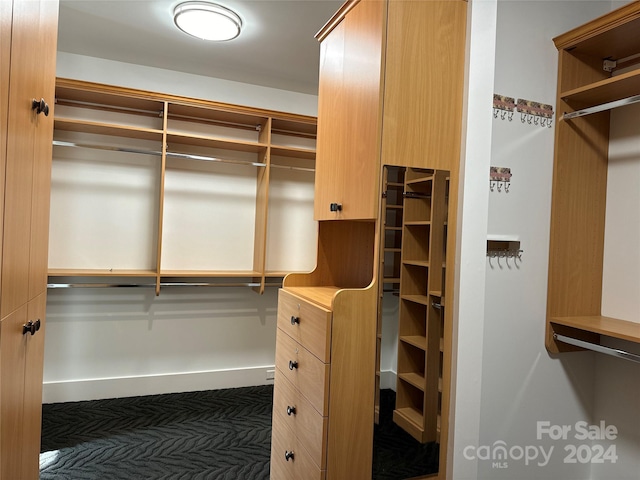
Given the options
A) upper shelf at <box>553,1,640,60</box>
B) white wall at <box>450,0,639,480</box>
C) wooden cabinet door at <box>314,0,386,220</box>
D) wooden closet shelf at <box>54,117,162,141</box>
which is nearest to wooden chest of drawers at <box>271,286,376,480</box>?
wooden cabinet door at <box>314,0,386,220</box>

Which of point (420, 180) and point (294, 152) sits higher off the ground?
point (294, 152)

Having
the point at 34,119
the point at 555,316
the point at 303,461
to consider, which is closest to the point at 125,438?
the point at 303,461

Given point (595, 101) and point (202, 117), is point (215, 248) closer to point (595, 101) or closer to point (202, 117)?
point (202, 117)

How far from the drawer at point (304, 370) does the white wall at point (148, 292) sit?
163 cm

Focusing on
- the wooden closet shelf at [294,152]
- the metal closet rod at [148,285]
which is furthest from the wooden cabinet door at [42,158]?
the wooden closet shelf at [294,152]

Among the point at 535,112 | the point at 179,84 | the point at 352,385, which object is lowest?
the point at 352,385

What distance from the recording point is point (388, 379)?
63.0 inches

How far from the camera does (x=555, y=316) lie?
2150 millimetres

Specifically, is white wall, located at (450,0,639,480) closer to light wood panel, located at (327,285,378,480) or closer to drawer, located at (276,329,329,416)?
light wood panel, located at (327,285,378,480)

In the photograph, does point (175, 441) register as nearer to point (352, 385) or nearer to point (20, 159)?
point (352, 385)

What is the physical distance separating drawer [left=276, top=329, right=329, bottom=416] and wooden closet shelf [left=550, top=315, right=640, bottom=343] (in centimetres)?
125

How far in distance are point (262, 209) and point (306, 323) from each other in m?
2.00

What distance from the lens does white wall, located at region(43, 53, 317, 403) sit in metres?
3.22

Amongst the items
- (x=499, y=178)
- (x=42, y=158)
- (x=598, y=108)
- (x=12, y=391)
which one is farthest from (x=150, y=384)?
(x=598, y=108)
